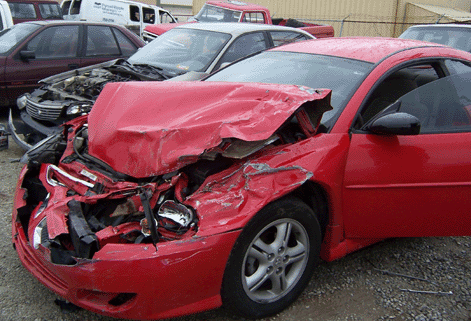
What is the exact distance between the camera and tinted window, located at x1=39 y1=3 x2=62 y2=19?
11472 mm

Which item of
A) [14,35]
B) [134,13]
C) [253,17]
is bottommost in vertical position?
[134,13]

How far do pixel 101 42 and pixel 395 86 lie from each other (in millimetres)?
5604

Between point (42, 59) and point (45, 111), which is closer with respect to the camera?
point (45, 111)

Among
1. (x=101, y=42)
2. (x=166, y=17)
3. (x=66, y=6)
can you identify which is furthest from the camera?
(x=166, y=17)

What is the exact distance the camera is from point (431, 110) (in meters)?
2.82

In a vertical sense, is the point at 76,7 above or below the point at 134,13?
above

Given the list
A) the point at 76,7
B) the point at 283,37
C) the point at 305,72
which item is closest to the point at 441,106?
the point at 305,72

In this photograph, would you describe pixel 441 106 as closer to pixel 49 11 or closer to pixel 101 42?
pixel 101 42

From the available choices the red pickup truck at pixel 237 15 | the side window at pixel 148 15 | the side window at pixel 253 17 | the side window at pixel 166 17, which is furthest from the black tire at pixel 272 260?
the side window at pixel 166 17

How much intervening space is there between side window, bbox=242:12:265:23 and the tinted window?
16.9ft

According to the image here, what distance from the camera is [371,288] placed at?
284 centimetres

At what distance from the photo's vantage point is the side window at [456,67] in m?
3.06

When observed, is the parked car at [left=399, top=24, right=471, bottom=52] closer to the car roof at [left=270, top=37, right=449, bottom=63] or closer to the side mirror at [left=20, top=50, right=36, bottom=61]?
the car roof at [left=270, top=37, right=449, bottom=63]

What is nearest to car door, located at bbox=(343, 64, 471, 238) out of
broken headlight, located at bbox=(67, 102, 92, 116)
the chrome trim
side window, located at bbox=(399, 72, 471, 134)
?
side window, located at bbox=(399, 72, 471, 134)
